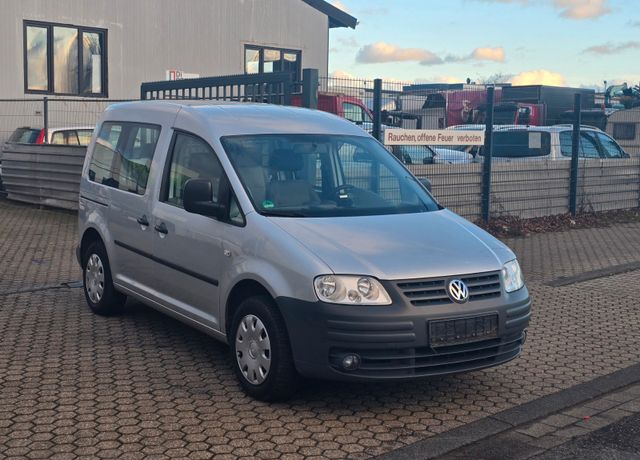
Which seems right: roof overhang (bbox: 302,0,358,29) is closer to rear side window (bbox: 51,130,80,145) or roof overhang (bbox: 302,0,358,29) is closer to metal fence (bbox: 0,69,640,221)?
metal fence (bbox: 0,69,640,221)

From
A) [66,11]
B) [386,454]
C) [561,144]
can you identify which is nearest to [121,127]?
[386,454]

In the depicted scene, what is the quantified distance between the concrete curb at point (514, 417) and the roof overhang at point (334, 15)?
2130 cm

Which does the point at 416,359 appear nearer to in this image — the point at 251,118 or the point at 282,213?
the point at 282,213

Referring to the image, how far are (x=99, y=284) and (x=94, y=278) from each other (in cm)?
12

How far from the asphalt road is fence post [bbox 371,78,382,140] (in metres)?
7.11

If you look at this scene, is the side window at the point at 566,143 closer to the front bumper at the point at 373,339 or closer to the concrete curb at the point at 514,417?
the concrete curb at the point at 514,417

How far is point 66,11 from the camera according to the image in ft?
71.4

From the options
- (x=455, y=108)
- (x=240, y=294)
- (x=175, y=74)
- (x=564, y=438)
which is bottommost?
(x=564, y=438)

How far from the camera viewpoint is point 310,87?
11.6 m

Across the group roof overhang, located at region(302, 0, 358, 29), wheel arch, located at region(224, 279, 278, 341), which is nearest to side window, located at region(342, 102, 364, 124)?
Answer: wheel arch, located at region(224, 279, 278, 341)

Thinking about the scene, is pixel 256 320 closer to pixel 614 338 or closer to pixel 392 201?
pixel 392 201

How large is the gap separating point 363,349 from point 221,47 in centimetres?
2063

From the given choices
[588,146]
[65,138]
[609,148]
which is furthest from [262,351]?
[609,148]

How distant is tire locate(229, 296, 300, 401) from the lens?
17.6ft
